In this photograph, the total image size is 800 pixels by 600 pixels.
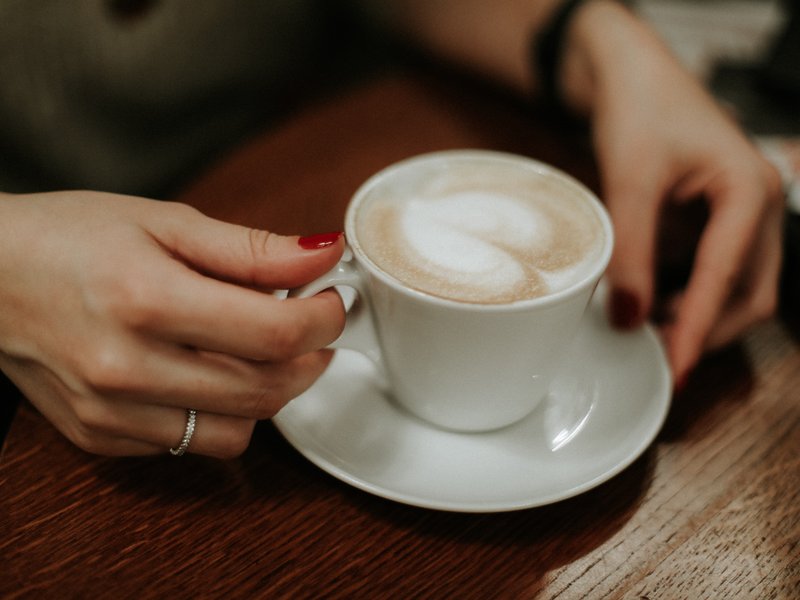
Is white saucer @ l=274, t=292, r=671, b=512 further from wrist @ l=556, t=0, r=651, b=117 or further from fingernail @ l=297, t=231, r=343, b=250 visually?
wrist @ l=556, t=0, r=651, b=117

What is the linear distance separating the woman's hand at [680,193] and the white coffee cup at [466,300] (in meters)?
0.12

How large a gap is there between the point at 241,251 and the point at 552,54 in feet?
2.51

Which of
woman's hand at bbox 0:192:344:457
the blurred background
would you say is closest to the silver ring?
woman's hand at bbox 0:192:344:457

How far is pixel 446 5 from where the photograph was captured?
1.22 metres

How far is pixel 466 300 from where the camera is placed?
0.54 metres

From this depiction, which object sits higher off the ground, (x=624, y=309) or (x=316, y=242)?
(x=316, y=242)

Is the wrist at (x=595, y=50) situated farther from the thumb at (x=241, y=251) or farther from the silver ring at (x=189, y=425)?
the silver ring at (x=189, y=425)

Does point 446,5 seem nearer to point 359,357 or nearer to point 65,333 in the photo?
point 359,357

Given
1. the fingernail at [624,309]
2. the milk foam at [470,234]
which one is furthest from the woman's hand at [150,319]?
the fingernail at [624,309]

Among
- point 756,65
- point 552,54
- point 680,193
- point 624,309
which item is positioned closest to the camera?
point 624,309

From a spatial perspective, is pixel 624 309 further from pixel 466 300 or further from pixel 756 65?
pixel 756 65

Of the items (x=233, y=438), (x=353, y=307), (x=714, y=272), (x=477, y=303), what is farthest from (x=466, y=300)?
(x=714, y=272)

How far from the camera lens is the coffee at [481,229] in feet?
1.87

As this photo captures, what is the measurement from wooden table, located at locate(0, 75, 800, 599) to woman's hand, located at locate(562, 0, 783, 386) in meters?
0.10
